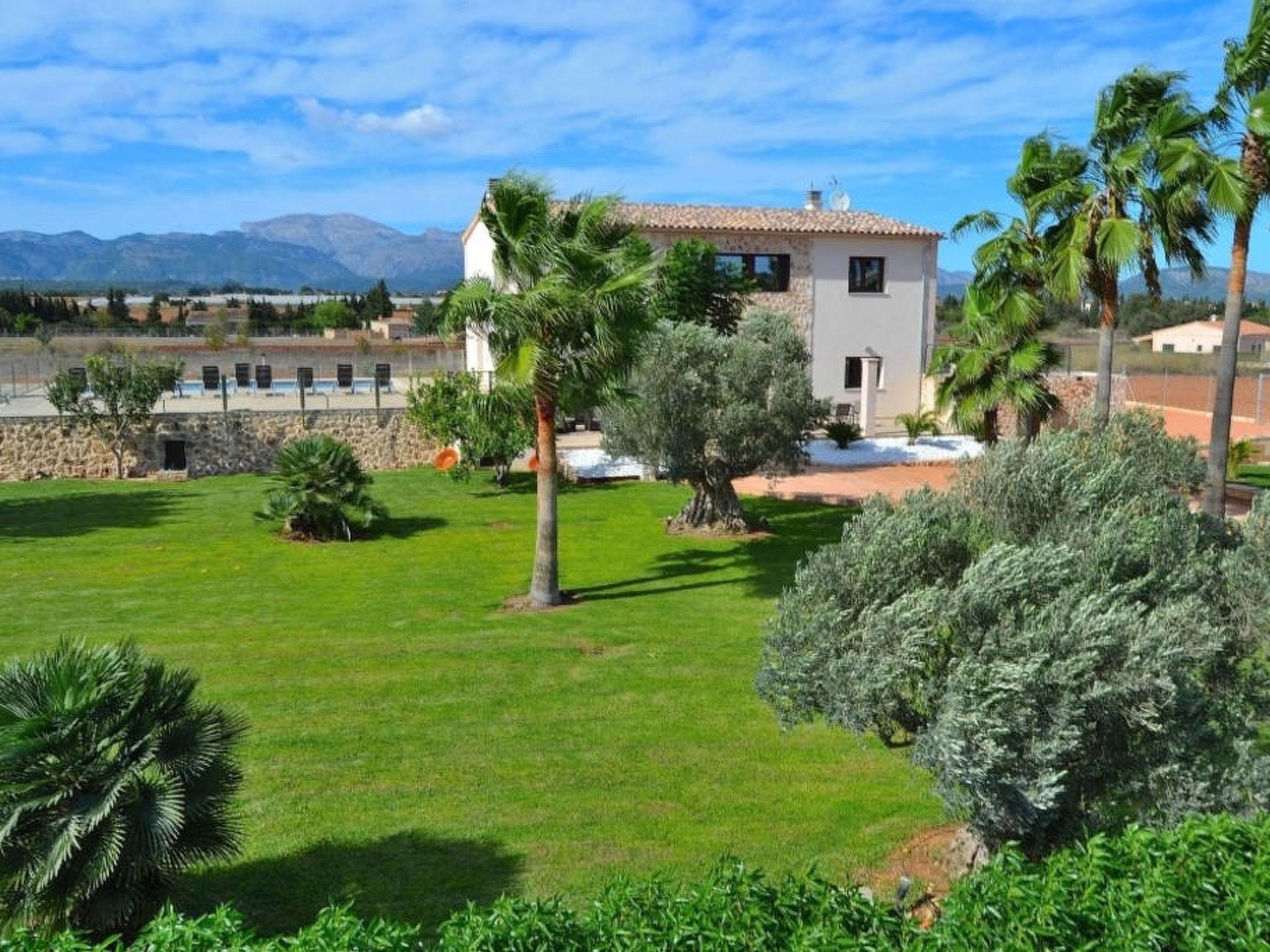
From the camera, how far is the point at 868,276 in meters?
34.2

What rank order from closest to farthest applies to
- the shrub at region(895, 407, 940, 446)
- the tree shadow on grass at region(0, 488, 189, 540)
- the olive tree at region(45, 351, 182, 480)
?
the tree shadow on grass at region(0, 488, 189, 540) < the olive tree at region(45, 351, 182, 480) < the shrub at region(895, 407, 940, 446)

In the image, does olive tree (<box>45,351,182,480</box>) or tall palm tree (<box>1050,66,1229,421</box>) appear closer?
tall palm tree (<box>1050,66,1229,421</box>)

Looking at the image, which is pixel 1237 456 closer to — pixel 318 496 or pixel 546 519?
pixel 546 519

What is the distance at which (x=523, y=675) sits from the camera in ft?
38.6

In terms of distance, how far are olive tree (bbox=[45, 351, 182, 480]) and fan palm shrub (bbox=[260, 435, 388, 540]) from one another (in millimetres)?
8590

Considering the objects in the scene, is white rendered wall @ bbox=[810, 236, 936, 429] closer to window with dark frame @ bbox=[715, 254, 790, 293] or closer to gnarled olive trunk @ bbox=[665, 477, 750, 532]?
window with dark frame @ bbox=[715, 254, 790, 293]

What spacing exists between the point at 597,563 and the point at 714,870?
1247cm

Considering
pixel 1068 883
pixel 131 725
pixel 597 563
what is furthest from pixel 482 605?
pixel 1068 883

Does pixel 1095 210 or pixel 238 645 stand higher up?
pixel 1095 210

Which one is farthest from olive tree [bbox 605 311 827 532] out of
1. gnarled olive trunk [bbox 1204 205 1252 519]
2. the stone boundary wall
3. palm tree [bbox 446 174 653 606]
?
the stone boundary wall

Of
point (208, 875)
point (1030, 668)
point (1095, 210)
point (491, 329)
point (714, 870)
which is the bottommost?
point (208, 875)

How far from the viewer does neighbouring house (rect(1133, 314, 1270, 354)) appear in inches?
2552

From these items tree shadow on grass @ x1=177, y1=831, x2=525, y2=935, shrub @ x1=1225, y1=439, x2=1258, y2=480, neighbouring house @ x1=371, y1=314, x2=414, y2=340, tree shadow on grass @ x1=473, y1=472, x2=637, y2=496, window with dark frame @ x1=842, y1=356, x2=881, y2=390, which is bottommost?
tree shadow on grass @ x1=177, y1=831, x2=525, y2=935

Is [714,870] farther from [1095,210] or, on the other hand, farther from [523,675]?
[1095,210]
